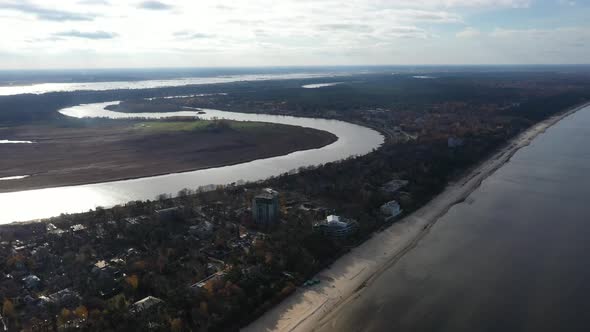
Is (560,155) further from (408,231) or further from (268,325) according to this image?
(268,325)

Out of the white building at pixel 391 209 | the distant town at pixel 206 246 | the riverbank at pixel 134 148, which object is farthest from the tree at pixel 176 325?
the riverbank at pixel 134 148

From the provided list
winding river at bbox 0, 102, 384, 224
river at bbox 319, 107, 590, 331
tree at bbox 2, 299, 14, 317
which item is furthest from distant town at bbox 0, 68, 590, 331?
river at bbox 319, 107, 590, 331

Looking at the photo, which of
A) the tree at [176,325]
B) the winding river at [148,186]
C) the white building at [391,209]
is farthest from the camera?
the winding river at [148,186]

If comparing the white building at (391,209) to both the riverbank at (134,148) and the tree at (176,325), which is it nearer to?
the tree at (176,325)

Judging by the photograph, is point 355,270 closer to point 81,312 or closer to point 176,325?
point 176,325

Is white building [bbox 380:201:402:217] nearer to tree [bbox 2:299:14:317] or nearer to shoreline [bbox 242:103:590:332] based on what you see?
shoreline [bbox 242:103:590:332]

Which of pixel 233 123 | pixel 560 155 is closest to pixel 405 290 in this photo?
pixel 560 155
